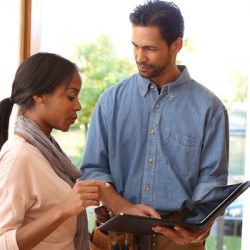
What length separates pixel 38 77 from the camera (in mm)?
1691

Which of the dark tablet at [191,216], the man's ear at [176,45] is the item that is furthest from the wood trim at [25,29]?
the dark tablet at [191,216]

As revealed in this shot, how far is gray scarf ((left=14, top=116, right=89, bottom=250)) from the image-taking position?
170 centimetres

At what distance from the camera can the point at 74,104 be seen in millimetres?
1768

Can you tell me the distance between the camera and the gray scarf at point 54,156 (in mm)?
1696

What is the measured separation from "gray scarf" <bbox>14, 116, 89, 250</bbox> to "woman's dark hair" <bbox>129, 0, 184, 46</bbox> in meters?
0.55

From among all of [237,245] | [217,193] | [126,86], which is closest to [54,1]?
[126,86]

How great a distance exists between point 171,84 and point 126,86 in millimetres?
181

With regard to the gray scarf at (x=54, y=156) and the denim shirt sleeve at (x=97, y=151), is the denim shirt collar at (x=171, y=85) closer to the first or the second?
the denim shirt sleeve at (x=97, y=151)

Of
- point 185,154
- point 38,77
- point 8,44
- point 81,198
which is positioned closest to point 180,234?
point 185,154

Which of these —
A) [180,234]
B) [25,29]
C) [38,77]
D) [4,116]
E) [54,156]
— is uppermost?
[25,29]

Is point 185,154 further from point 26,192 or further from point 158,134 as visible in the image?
point 26,192

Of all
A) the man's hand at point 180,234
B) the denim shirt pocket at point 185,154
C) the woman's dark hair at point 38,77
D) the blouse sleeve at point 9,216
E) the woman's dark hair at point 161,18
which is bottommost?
the man's hand at point 180,234

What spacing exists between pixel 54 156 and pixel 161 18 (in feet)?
2.14

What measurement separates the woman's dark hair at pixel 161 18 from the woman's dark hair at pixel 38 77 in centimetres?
42
